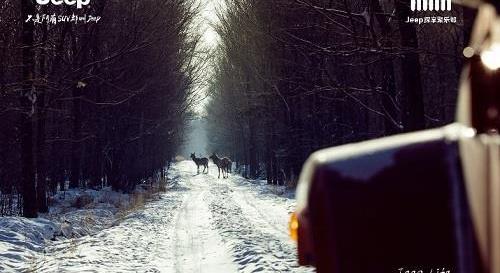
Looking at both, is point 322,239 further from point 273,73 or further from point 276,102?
point 276,102

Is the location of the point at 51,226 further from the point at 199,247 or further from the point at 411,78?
the point at 411,78

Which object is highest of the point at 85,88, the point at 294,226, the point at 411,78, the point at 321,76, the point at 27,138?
the point at 85,88

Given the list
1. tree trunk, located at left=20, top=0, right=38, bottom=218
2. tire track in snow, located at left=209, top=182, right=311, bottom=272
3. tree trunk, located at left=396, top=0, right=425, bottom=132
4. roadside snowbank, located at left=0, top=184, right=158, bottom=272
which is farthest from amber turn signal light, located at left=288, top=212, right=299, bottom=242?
tree trunk, located at left=20, top=0, right=38, bottom=218

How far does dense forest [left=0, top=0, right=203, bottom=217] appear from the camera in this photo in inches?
532

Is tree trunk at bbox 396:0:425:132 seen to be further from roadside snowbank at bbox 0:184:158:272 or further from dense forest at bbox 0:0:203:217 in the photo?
roadside snowbank at bbox 0:184:158:272

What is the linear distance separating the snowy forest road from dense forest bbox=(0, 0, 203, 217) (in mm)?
3739

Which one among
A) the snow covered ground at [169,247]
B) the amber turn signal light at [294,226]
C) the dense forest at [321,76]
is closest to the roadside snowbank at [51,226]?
the snow covered ground at [169,247]

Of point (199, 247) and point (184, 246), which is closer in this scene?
point (199, 247)

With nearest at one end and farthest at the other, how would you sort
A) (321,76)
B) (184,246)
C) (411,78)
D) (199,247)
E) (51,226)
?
(411,78) → (199,247) → (184,246) → (51,226) → (321,76)

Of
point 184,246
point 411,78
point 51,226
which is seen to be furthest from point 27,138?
point 411,78

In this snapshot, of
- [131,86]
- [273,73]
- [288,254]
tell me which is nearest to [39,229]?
[288,254]

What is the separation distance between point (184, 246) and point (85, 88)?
45.1 ft

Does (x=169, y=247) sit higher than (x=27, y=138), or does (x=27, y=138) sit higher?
(x=27, y=138)

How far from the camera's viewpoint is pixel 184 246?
417 inches
